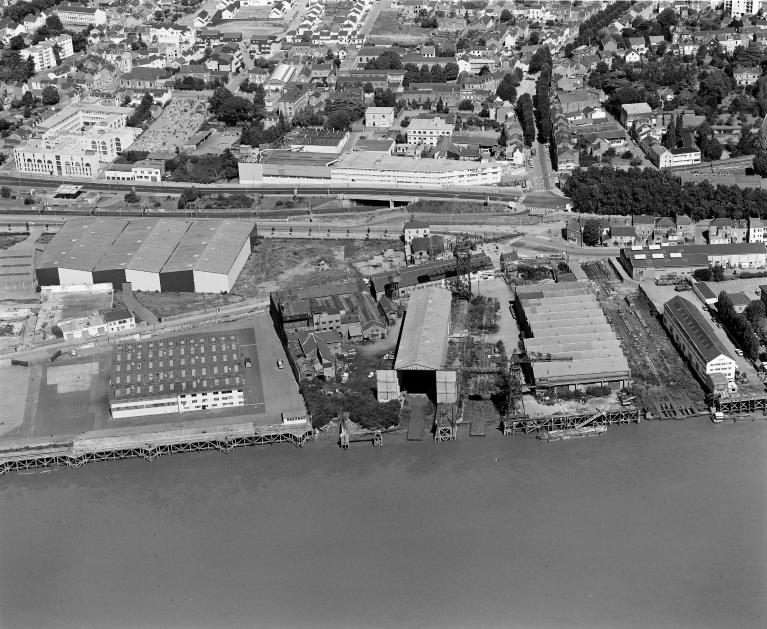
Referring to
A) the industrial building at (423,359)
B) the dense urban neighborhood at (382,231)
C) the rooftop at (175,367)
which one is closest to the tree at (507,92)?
the dense urban neighborhood at (382,231)

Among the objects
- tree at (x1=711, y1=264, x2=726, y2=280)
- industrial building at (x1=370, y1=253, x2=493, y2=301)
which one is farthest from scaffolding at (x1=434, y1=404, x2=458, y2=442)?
tree at (x1=711, y1=264, x2=726, y2=280)

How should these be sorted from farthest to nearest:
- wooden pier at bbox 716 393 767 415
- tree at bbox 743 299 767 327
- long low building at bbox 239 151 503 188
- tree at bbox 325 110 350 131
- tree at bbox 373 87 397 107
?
tree at bbox 373 87 397 107 → tree at bbox 325 110 350 131 → long low building at bbox 239 151 503 188 → tree at bbox 743 299 767 327 → wooden pier at bbox 716 393 767 415

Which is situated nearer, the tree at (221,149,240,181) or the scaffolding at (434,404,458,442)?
the scaffolding at (434,404,458,442)

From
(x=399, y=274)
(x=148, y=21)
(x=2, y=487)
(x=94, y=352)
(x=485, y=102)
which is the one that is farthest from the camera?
(x=148, y=21)

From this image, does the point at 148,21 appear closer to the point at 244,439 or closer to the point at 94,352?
the point at 94,352

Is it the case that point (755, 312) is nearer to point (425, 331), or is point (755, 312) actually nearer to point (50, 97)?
point (425, 331)

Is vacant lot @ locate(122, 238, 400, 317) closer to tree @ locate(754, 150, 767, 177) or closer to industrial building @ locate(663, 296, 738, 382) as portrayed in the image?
industrial building @ locate(663, 296, 738, 382)

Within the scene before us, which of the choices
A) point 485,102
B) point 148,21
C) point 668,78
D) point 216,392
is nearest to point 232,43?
point 148,21
